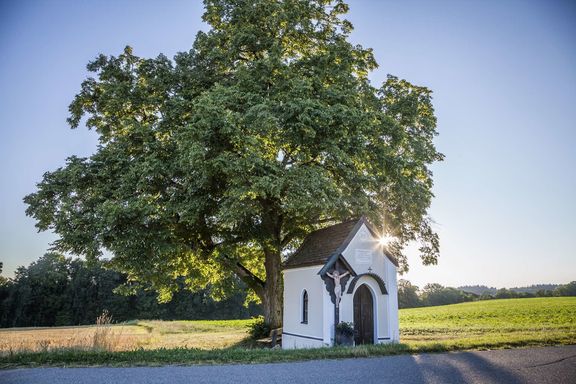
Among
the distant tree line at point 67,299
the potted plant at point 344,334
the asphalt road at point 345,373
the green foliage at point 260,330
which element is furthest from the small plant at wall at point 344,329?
the distant tree line at point 67,299

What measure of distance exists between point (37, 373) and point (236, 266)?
1322 cm

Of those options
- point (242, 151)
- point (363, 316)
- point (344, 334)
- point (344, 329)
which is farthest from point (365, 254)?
point (242, 151)

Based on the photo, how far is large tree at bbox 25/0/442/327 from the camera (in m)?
14.9

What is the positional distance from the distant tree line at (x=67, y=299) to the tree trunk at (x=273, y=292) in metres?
36.2

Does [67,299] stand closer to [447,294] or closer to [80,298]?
[80,298]

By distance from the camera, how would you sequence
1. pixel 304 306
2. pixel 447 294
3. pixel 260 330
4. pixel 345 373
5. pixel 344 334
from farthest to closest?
pixel 447 294
pixel 260 330
pixel 304 306
pixel 344 334
pixel 345 373

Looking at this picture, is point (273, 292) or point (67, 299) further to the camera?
point (67, 299)

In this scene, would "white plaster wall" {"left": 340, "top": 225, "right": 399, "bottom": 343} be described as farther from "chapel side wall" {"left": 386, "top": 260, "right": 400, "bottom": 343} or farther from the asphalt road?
the asphalt road

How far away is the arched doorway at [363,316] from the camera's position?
1518cm

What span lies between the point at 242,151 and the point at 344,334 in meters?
8.18

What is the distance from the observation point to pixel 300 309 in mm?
16641

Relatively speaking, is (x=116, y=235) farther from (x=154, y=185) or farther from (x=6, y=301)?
(x=6, y=301)

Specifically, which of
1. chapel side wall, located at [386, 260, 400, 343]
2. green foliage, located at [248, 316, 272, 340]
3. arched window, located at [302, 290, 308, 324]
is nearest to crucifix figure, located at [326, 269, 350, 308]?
arched window, located at [302, 290, 308, 324]

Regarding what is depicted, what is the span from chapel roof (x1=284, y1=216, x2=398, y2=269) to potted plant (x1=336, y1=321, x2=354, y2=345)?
2.47 m
